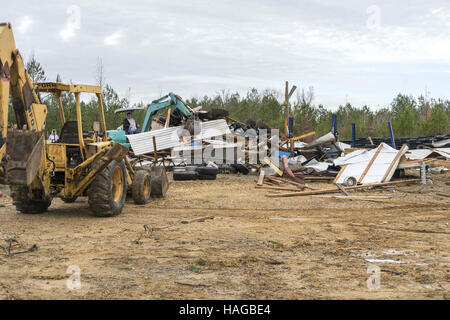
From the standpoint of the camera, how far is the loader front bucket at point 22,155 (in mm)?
8312

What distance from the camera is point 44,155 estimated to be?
9320mm

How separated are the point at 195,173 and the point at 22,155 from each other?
389 inches

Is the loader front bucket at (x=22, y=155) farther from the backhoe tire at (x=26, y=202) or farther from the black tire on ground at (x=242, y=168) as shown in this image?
the black tire on ground at (x=242, y=168)

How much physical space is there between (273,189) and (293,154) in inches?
265

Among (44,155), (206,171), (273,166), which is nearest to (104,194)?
(44,155)

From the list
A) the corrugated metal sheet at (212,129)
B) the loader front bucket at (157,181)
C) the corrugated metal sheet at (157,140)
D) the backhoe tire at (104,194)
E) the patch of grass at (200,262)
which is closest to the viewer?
the patch of grass at (200,262)

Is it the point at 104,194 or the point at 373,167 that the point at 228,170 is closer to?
the point at 373,167

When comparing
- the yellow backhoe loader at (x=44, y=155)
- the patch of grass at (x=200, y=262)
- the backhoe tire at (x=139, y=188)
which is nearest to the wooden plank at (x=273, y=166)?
the backhoe tire at (x=139, y=188)

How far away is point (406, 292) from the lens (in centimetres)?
516

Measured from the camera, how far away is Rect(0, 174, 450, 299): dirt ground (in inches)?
206

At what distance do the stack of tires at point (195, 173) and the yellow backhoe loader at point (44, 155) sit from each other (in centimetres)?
686

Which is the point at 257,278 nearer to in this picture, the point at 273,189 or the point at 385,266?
the point at 385,266

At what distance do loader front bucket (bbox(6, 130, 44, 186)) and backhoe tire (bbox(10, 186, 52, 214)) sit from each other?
133cm

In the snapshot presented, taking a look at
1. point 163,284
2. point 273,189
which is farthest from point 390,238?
point 273,189
